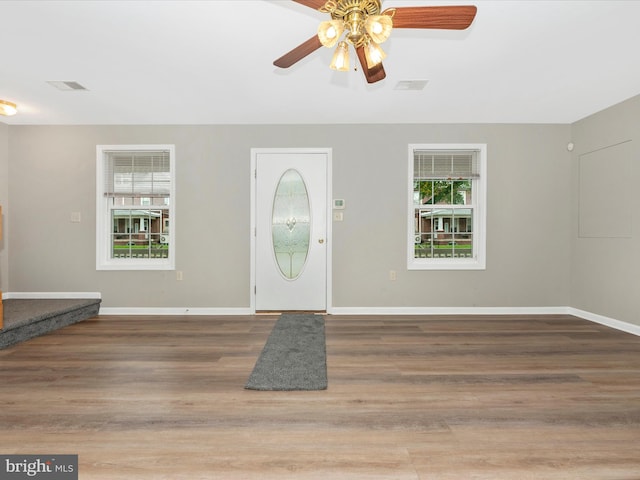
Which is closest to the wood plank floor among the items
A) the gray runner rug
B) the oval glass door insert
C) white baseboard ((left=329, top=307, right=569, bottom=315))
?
the gray runner rug

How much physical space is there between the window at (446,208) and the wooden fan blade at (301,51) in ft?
8.85

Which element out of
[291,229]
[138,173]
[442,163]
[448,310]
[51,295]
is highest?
[442,163]

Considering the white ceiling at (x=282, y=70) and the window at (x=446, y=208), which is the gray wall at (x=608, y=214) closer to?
the white ceiling at (x=282, y=70)

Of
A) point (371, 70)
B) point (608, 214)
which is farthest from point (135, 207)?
point (608, 214)

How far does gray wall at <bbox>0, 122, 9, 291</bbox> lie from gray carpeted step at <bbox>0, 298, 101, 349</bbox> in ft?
1.28

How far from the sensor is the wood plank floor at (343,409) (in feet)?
5.13

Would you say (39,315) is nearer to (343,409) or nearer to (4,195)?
(4,195)

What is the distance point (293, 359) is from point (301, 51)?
7.57ft

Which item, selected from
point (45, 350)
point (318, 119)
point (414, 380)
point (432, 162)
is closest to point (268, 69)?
point (318, 119)

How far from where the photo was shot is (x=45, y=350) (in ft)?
10.1

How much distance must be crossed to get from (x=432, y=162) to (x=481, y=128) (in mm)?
753

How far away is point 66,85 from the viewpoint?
10.8ft

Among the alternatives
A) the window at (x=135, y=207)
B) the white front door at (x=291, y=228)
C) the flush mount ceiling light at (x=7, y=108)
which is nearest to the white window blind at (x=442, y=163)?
the white front door at (x=291, y=228)

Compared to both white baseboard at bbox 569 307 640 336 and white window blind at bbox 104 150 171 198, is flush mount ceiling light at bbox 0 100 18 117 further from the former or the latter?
white baseboard at bbox 569 307 640 336
